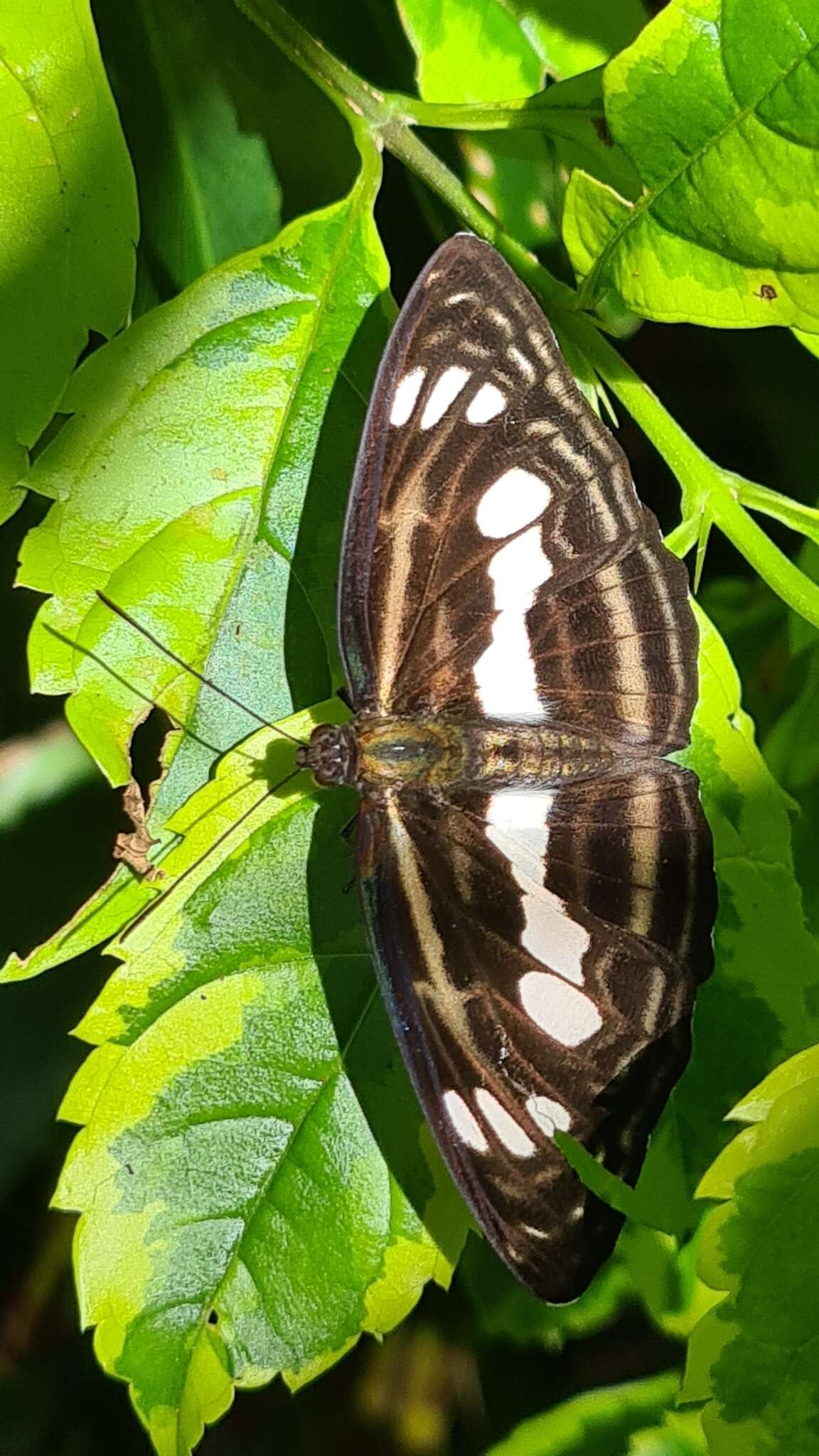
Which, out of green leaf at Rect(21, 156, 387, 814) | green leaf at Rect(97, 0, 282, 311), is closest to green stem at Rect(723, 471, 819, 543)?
green leaf at Rect(21, 156, 387, 814)

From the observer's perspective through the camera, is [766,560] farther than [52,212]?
Yes

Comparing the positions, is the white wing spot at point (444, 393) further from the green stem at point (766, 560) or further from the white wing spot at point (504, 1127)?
the white wing spot at point (504, 1127)

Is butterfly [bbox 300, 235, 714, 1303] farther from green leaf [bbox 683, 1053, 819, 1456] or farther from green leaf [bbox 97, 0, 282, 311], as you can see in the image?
green leaf [bbox 97, 0, 282, 311]

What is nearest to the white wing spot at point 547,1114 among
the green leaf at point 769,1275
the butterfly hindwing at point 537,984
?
the butterfly hindwing at point 537,984

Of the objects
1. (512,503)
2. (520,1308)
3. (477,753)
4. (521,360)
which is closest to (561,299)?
(521,360)

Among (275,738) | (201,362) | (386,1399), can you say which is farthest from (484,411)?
(386,1399)

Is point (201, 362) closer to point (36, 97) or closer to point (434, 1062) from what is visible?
point (36, 97)

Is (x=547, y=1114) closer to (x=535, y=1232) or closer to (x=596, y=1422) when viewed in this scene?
(x=535, y=1232)
